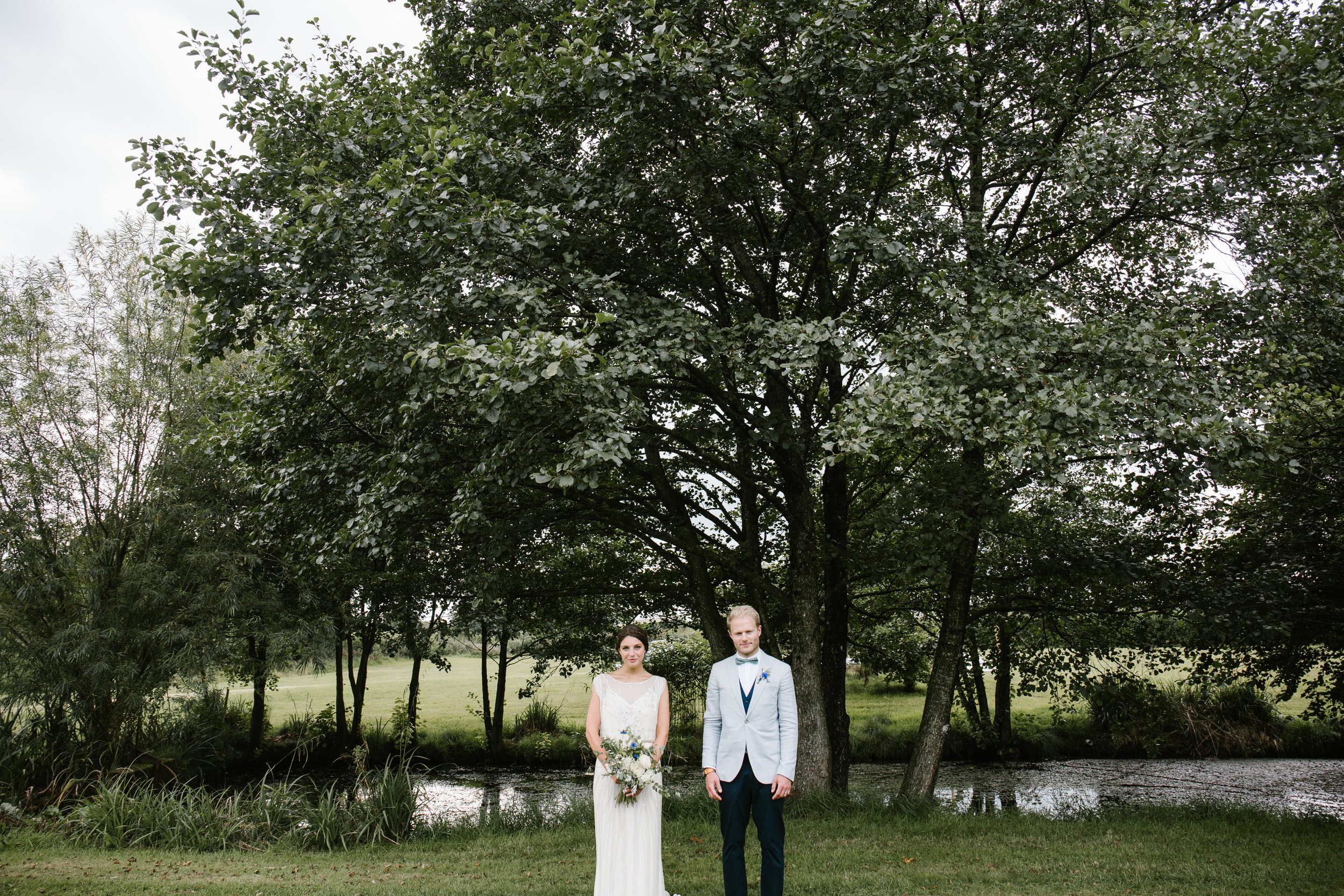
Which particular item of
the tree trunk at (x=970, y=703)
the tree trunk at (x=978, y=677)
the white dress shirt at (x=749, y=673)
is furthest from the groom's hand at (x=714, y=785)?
the tree trunk at (x=970, y=703)

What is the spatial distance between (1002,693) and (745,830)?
13505 mm

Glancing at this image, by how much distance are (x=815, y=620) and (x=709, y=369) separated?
140 inches

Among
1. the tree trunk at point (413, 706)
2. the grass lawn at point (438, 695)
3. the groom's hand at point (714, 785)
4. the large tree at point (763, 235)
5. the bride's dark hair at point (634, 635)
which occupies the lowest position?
the grass lawn at point (438, 695)

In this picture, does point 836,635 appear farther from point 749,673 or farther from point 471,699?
point 471,699

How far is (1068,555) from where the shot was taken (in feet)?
29.9

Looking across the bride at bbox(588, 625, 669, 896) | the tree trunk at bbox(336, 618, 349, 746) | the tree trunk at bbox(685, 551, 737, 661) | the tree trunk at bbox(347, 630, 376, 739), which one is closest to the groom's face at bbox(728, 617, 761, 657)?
the bride at bbox(588, 625, 669, 896)

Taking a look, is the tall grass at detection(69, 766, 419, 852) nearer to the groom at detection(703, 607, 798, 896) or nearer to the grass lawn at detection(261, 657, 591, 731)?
the groom at detection(703, 607, 798, 896)

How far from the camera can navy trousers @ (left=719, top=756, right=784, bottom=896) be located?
451cm

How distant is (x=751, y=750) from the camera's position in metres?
4.58

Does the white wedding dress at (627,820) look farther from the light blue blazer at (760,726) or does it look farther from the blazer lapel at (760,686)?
the blazer lapel at (760,686)

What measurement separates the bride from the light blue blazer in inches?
14.2

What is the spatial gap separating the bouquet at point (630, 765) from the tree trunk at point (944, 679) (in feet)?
17.6

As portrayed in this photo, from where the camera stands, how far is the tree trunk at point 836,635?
10.6m

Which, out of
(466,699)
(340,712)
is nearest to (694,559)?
(340,712)
